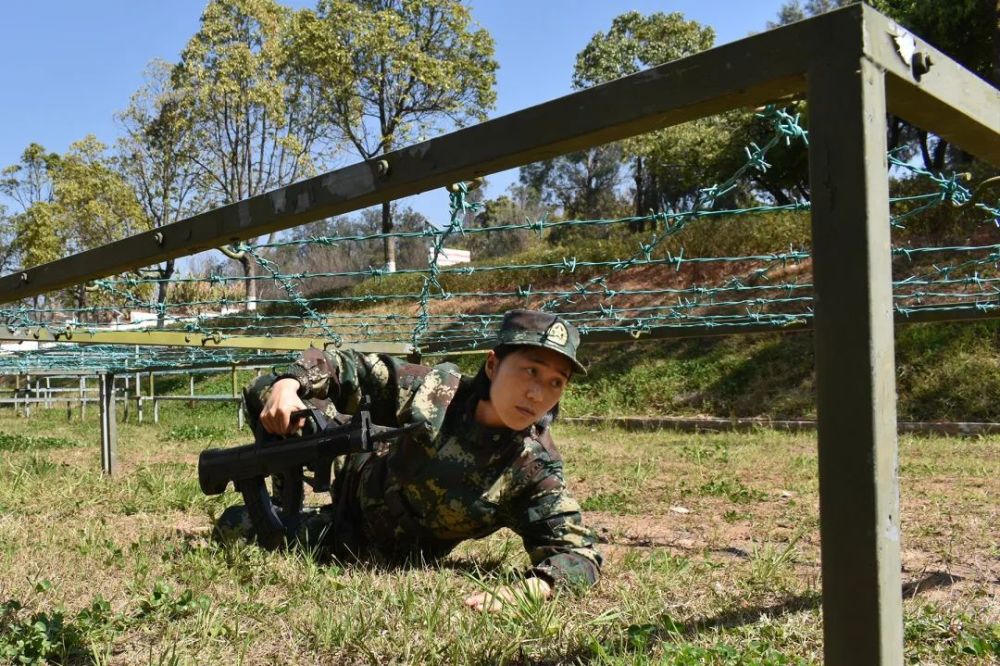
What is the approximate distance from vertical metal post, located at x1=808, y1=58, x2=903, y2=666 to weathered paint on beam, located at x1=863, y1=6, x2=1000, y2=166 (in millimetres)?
78

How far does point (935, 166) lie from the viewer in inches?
921

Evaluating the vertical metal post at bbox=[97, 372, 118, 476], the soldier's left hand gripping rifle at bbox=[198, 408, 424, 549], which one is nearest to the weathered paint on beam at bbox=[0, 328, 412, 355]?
the vertical metal post at bbox=[97, 372, 118, 476]

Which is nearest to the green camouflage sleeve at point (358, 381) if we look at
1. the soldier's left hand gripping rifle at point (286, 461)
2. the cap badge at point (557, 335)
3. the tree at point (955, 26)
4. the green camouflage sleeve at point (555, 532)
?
the soldier's left hand gripping rifle at point (286, 461)

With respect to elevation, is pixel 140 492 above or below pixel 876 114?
below

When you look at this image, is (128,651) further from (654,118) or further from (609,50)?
(609,50)

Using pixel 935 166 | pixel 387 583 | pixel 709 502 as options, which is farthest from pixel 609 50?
pixel 387 583

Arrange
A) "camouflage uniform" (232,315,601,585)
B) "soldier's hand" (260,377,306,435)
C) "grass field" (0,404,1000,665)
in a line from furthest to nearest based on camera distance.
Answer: "camouflage uniform" (232,315,601,585) → "soldier's hand" (260,377,306,435) → "grass field" (0,404,1000,665)

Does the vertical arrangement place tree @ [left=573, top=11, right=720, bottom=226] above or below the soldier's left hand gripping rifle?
above

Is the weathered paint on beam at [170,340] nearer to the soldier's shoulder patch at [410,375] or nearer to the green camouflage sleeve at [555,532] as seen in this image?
the soldier's shoulder patch at [410,375]

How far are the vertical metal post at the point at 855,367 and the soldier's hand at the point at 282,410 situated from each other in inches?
76.7

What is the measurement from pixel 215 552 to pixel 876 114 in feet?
9.55

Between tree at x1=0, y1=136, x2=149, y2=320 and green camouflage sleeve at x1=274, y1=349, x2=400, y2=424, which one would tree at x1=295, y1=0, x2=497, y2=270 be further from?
green camouflage sleeve at x1=274, y1=349, x2=400, y2=424

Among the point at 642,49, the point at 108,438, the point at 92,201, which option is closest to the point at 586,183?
the point at 642,49

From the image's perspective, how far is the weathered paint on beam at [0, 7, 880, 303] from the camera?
1.75m
